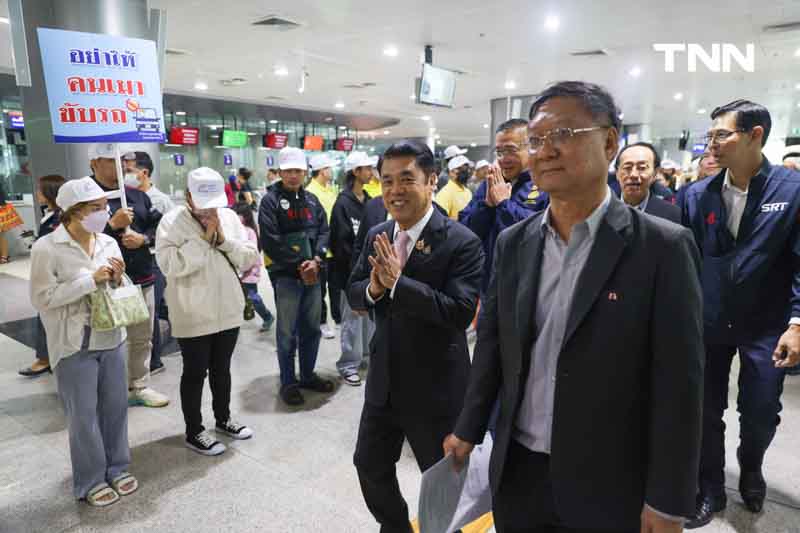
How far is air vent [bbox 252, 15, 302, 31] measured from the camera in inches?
281

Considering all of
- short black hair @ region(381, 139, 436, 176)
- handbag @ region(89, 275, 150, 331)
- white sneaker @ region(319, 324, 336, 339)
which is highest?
short black hair @ region(381, 139, 436, 176)

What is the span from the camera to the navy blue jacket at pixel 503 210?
2.70 m

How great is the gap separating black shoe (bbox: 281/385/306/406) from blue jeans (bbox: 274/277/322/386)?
39mm

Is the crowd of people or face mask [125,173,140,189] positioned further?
face mask [125,173,140,189]

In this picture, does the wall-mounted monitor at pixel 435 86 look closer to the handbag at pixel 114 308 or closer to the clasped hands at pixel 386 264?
the handbag at pixel 114 308

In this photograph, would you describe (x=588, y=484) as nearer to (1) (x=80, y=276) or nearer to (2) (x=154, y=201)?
(1) (x=80, y=276)

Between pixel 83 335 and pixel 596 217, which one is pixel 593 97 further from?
pixel 83 335

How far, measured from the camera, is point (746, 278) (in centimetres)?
241

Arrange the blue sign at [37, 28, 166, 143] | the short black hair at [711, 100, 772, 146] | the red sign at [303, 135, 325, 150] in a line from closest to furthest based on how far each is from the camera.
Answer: the short black hair at [711, 100, 772, 146]
the blue sign at [37, 28, 166, 143]
the red sign at [303, 135, 325, 150]

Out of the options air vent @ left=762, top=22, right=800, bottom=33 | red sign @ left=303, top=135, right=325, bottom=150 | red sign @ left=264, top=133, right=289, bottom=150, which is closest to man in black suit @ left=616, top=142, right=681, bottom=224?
air vent @ left=762, top=22, right=800, bottom=33

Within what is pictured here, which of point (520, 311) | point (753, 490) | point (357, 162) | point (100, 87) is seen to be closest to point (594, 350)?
point (520, 311)

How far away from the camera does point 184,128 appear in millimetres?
16516

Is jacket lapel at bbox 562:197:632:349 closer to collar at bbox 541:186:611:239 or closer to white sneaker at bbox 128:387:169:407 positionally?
collar at bbox 541:186:611:239

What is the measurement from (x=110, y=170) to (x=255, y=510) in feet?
8.83
